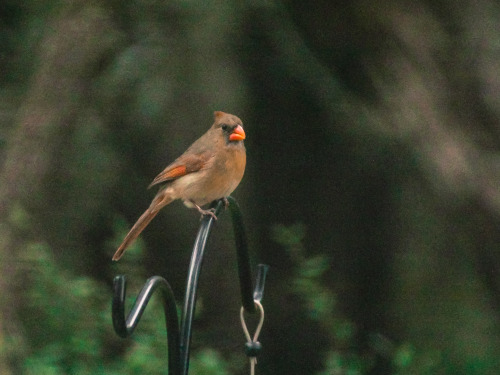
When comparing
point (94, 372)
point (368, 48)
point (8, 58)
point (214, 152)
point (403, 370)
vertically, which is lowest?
point (94, 372)

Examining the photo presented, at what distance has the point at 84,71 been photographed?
449 centimetres

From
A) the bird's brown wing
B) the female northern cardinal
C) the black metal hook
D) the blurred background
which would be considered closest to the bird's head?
the female northern cardinal

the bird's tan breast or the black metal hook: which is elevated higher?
the bird's tan breast

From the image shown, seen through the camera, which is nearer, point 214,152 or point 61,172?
point 214,152

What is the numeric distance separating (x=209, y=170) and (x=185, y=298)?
1.69m

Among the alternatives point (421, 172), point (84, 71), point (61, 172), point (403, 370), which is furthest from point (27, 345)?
point (421, 172)

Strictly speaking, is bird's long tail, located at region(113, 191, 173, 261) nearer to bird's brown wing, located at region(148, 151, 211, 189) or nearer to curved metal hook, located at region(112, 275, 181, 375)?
Result: bird's brown wing, located at region(148, 151, 211, 189)

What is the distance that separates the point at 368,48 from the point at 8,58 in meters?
1.93

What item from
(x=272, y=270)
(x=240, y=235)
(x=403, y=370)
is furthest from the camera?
(x=272, y=270)

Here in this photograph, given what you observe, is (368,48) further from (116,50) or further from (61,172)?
(61,172)

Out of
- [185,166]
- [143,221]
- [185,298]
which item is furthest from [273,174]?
[185,298]

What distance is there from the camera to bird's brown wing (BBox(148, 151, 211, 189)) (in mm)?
3887

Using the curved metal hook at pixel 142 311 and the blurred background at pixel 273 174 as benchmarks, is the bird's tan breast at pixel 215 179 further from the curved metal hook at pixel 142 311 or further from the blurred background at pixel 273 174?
the curved metal hook at pixel 142 311

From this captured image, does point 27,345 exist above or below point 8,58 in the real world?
below
